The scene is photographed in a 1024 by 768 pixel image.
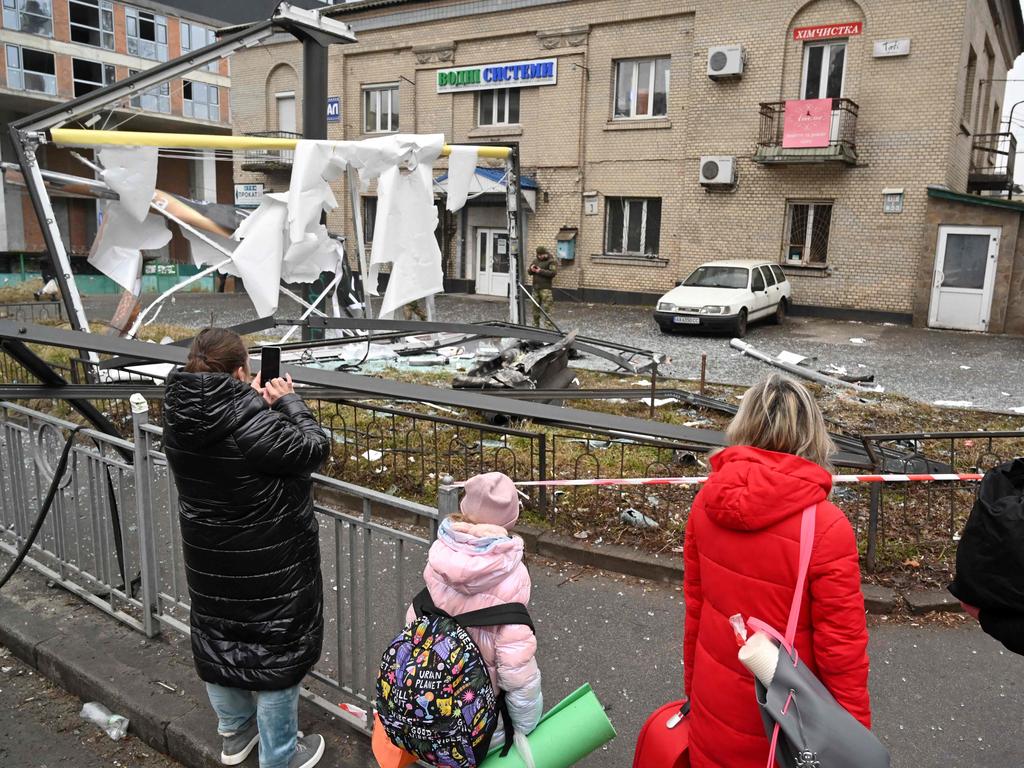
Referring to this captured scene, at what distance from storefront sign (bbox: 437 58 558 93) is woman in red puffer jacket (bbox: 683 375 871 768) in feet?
75.2

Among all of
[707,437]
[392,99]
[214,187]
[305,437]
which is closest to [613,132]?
[392,99]

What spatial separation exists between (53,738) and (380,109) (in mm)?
26048

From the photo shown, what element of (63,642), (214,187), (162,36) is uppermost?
(162,36)

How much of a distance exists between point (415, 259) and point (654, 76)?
15.4 meters

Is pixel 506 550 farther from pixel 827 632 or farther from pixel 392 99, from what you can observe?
pixel 392 99

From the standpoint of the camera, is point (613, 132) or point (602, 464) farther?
point (613, 132)

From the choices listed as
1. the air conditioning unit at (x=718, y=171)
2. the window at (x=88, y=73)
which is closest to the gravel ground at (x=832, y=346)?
the air conditioning unit at (x=718, y=171)

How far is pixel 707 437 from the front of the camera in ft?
13.4

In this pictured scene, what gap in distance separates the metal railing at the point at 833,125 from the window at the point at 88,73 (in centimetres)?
3125

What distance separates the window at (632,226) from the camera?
890 inches

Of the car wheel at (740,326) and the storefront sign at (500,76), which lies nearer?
the car wheel at (740,326)

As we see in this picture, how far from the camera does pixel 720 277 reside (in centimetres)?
1734

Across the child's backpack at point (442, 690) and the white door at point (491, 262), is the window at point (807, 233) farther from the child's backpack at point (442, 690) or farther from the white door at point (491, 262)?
the child's backpack at point (442, 690)

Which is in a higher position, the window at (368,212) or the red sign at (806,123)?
the red sign at (806,123)
